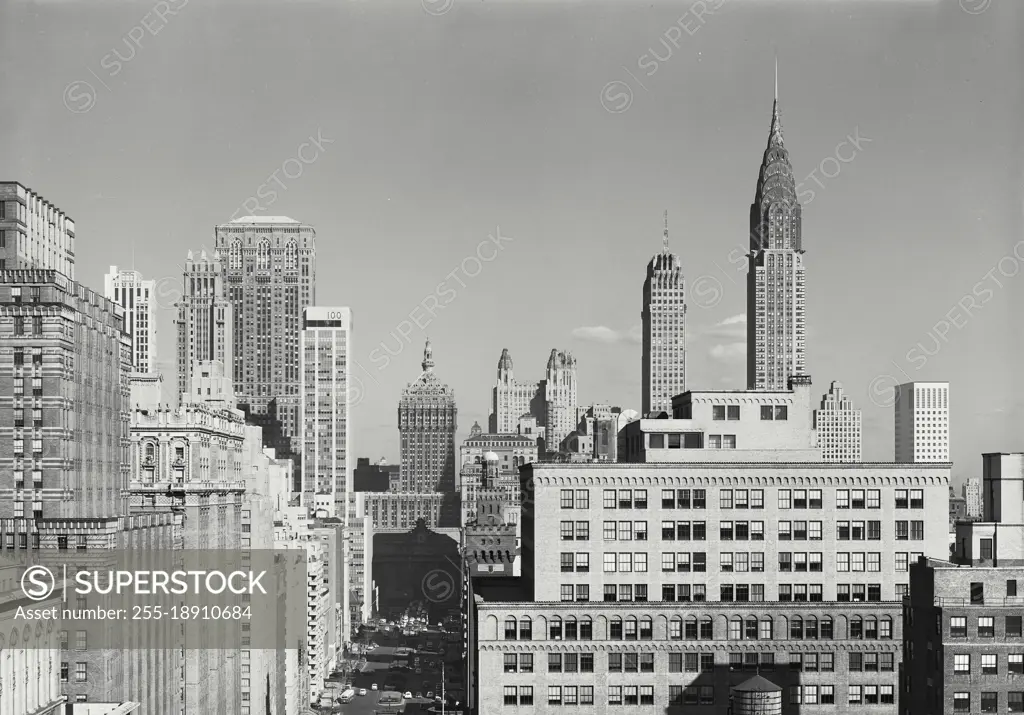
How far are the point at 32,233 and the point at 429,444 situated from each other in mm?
139169

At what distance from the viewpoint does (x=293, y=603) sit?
244 ft

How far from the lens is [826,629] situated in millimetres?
36938

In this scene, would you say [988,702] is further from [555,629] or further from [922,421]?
[922,421]

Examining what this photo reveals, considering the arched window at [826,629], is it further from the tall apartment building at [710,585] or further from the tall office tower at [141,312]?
the tall office tower at [141,312]

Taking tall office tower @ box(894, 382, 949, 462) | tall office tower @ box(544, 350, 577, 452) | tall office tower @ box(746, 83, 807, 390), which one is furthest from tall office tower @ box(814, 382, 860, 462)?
tall office tower @ box(544, 350, 577, 452)

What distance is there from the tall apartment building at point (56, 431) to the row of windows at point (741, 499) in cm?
1354

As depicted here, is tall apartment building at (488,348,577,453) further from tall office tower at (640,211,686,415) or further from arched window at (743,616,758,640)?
arched window at (743,616,758,640)

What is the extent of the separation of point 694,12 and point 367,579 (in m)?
108

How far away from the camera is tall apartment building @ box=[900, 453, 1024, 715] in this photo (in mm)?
30172

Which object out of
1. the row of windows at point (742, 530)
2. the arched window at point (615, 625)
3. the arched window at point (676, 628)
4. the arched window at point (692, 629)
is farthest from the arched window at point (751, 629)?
the arched window at point (615, 625)

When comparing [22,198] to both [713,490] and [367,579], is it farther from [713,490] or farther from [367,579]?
[367,579]

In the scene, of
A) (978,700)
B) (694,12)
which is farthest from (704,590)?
(694,12)

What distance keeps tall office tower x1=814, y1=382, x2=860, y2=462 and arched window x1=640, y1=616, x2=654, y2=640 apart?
6500cm

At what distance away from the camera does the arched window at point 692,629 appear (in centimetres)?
3672
